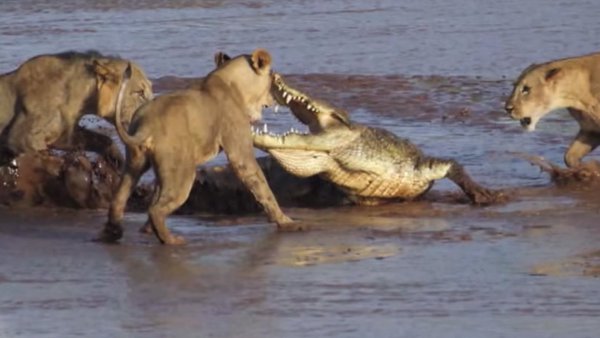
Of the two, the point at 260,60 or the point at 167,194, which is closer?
the point at 167,194

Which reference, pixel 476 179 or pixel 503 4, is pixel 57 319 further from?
pixel 503 4

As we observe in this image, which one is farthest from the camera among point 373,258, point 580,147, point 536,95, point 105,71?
point 536,95

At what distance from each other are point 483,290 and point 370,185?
325 cm

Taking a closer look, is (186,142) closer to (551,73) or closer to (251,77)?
(251,77)

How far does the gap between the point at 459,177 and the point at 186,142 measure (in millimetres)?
2319

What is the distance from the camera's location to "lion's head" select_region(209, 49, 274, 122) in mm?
10445

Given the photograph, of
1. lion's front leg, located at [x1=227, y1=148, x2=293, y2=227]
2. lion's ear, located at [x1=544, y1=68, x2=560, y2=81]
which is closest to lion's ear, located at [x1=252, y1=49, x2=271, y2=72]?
lion's front leg, located at [x1=227, y1=148, x2=293, y2=227]

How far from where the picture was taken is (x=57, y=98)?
11.2m

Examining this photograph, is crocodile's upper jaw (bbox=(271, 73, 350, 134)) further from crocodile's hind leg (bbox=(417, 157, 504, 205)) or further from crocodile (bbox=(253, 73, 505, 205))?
crocodile's hind leg (bbox=(417, 157, 504, 205))

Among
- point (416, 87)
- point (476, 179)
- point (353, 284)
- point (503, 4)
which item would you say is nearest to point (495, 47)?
point (416, 87)

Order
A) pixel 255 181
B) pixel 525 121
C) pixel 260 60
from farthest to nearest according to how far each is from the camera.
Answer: pixel 525 121
pixel 260 60
pixel 255 181

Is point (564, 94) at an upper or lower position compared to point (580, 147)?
upper

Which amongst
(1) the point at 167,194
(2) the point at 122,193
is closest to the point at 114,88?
(2) the point at 122,193

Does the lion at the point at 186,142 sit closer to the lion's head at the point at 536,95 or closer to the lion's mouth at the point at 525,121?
the lion's head at the point at 536,95
